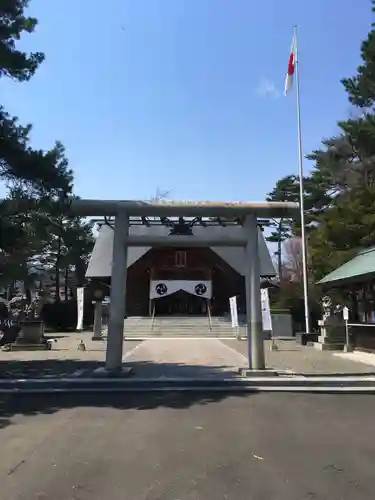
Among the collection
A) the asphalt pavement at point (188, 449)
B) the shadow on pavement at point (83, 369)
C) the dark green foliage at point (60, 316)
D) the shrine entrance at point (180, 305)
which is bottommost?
the asphalt pavement at point (188, 449)

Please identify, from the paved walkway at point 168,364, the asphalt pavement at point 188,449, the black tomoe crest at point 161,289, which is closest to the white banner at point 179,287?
the black tomoe crest at point 161,289

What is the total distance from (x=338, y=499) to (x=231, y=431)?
2.75 metres

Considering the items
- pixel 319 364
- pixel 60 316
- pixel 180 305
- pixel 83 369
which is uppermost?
pixel 180 305

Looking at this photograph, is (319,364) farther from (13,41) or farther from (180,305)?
(180,305)

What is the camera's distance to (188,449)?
243 inches

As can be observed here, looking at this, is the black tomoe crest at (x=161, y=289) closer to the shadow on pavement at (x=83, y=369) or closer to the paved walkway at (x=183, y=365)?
the paved walkway at (x=183, y=365)

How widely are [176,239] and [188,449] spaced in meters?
7.61

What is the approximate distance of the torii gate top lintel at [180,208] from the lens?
13109 mm

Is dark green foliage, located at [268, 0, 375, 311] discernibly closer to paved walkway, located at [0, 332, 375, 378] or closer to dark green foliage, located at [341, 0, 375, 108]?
dark green foliage, located at [341, 0, 375, 108]

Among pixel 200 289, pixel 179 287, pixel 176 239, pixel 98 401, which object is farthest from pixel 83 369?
pixel 200 289

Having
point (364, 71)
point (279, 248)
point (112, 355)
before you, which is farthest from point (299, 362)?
point (279, 248)

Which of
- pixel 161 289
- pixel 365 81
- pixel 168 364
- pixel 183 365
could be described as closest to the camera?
pixel 183 365

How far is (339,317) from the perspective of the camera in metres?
23.5

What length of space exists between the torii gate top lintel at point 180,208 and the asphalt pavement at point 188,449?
16.6 ft
